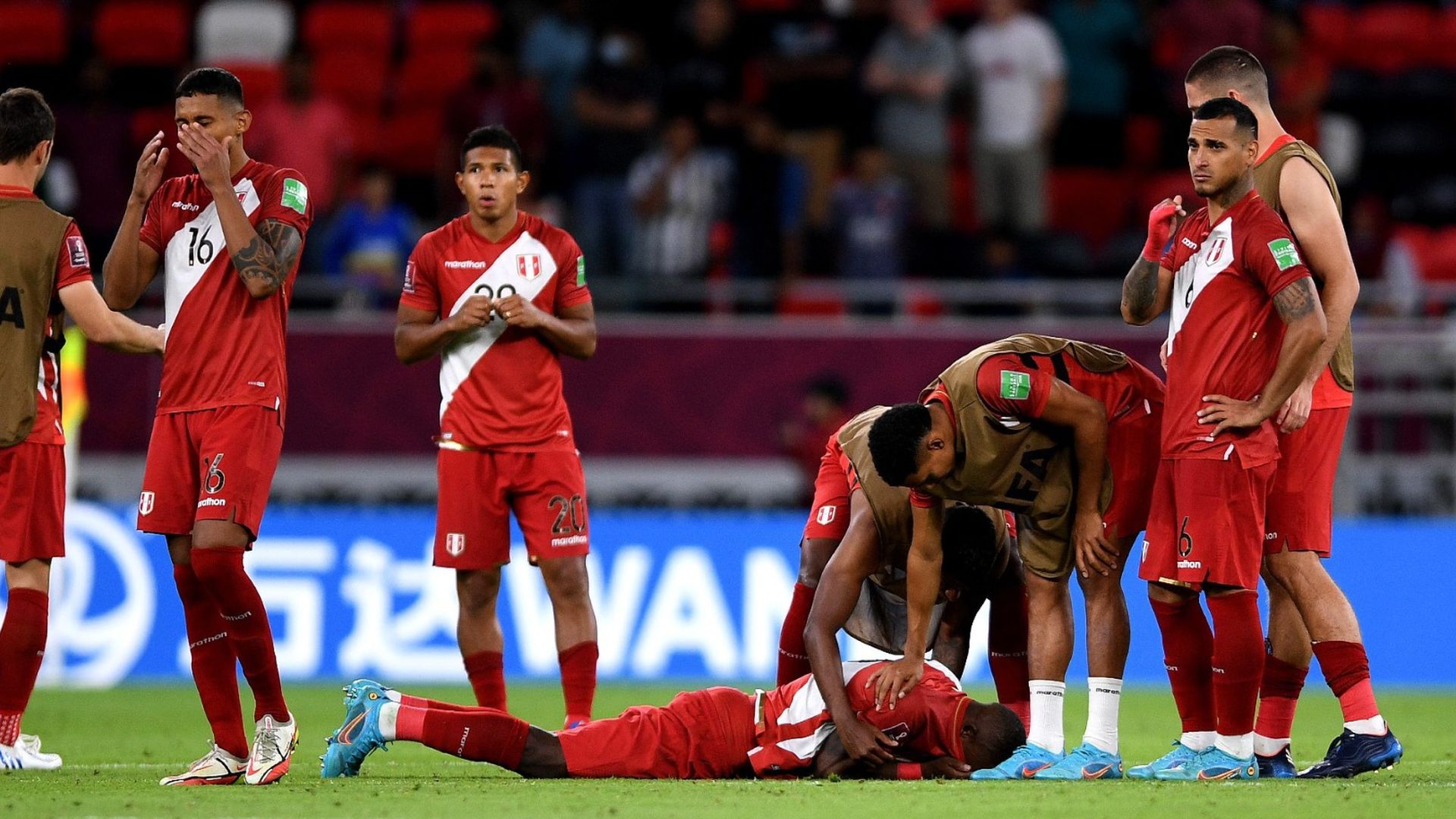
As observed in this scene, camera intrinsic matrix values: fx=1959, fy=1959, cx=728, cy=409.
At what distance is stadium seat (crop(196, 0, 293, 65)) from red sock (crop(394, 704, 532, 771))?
12.4 metres

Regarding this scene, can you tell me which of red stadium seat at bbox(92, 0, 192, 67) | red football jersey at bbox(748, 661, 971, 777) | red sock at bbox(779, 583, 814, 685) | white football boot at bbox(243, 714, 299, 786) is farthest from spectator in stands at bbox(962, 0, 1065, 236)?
Answer: white football boot at bbox(243, 714, 299, 786)

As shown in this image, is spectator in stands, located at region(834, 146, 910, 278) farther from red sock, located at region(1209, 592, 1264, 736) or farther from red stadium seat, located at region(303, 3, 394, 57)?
red sock, located at region(1209, 592, 1264, 736)

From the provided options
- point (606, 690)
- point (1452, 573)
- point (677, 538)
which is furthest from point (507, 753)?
point (1452, 573)

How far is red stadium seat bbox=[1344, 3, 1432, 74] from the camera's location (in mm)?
19641

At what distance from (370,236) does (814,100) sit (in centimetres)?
413

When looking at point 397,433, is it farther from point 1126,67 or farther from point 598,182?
point 1126,67

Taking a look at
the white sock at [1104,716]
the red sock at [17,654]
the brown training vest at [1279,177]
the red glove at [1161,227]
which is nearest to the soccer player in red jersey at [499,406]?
the red sock at [17,654]

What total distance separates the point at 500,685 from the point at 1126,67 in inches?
449

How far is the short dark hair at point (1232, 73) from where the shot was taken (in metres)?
7.95

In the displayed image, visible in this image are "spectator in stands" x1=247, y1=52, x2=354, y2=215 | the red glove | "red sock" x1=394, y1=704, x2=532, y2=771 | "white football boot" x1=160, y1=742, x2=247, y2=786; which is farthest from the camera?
"spectator in stands" x1=247, y1=52, x2=354, y2=215

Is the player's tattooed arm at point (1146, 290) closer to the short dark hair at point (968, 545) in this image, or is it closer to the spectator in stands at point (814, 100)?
the short dark hair at point (968, 545)

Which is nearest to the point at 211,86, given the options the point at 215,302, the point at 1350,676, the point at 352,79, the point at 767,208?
the point at 215,302

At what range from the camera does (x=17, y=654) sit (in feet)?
26.3

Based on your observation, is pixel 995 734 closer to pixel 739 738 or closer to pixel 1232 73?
pixel 739 738
